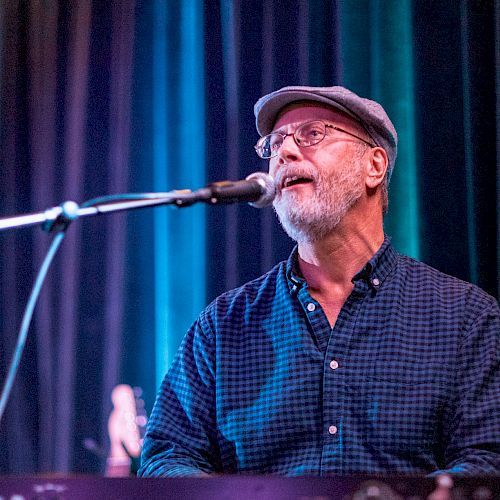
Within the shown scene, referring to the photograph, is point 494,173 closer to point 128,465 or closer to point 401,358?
point 401,358

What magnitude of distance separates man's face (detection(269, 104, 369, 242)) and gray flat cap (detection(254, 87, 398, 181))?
49mm

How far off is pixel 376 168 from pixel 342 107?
9.3 inches

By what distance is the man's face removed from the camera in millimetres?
2234

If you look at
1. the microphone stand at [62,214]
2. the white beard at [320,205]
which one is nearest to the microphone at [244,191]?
the microphone stand at [62,214]

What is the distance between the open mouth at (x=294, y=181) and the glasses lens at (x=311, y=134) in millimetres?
106

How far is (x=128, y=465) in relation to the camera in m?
2.85

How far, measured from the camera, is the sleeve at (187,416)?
211 cm

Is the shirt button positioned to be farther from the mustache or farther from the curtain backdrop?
the curtain backdrop

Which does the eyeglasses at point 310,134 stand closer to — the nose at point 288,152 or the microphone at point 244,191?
the nose at point 288,152

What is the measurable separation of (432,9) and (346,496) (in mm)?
2083

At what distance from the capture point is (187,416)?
2.19 metres

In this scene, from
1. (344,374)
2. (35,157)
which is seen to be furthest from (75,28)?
(344,374)

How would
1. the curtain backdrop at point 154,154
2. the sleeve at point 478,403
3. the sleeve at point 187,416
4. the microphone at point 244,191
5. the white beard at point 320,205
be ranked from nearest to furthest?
the microphone at point 244,191, the sleeve at point 478,403, the sleeve at point 187,416, the white beard at point 320,205, the curtain backdrop at point 154,154

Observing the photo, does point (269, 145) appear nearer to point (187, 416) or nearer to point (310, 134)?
point (310, 134)
